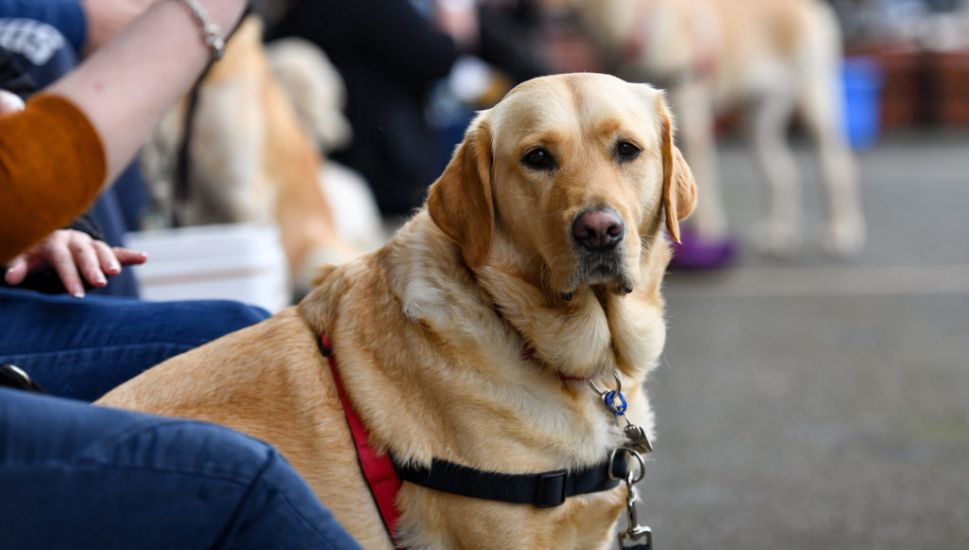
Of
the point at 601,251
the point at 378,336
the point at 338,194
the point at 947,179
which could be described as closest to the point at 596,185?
the point at 601,251

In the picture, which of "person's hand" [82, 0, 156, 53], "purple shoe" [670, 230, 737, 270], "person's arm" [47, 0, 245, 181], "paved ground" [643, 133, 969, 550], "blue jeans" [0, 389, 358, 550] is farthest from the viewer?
"purple shoe" [670, 230, 737, 270]

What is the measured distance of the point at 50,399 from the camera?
1327 mm

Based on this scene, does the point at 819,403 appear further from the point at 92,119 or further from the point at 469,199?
the point at 92,119

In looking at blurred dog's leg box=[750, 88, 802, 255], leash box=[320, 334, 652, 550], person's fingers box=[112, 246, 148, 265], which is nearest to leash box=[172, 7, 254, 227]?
person's fingers box=[112, 246, 148, 265]

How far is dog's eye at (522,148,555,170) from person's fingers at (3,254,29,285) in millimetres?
898

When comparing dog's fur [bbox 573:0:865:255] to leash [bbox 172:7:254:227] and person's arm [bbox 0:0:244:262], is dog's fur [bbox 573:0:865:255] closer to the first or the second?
leash [bbox 172:7:254:227]

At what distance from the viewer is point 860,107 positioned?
13.0m

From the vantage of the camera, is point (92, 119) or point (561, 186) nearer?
point (92, 119)

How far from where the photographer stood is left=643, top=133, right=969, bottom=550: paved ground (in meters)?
3.28

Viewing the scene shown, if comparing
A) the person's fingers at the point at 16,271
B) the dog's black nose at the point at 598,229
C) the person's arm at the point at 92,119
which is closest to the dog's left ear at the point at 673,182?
the dog's black nose at the point at 598,229

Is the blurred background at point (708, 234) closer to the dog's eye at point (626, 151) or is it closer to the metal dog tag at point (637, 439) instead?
the dog's eye at point (626, 151)

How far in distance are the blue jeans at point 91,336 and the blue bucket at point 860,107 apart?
39.0 ft

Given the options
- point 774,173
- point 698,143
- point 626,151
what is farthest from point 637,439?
point 774,173

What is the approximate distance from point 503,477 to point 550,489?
8 cm
